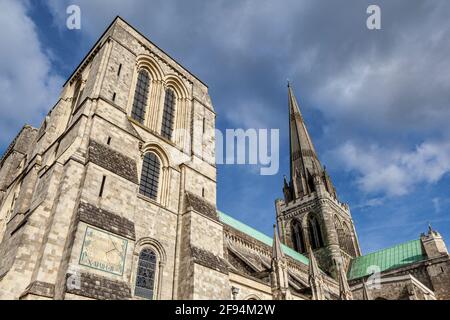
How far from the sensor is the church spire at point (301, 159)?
46.9m

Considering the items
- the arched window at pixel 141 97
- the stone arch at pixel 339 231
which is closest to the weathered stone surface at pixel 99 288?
the arched window at pixel 141 97

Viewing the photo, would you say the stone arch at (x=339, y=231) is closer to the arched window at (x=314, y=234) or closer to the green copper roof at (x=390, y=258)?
the arched window at (x=314, y=234)

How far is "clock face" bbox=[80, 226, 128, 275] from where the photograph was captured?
9859 mm

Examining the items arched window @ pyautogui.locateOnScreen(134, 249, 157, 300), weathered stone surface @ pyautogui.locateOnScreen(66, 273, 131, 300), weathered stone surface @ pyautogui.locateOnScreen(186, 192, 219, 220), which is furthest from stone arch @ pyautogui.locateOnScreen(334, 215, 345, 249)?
weathered stone surface @ pyautogui.locateOnScreen(66, 273, 131, 300)

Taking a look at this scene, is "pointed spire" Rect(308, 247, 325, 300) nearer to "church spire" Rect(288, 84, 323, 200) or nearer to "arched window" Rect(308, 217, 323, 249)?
"arched window" Rect(308, 217, 323, 249)

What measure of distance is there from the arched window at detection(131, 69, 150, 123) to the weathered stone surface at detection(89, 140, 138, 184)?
3.68 metres

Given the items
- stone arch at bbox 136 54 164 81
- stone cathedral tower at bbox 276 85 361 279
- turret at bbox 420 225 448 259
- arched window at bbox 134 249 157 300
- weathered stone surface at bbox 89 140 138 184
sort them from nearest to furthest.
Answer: arched window at bbox 134 249 157 300 < weathered stone surface at bbox 89 140 138 184 < stone arch at bbox 136 54 164 81 < turret at bbox 420 225 448 259 < stone cathedral tower at bbox 276 85 361 279

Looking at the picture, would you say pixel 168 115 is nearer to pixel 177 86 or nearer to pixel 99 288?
pixel 177 86

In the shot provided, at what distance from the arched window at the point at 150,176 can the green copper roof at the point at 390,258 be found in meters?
31.6

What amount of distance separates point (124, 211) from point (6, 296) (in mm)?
4141

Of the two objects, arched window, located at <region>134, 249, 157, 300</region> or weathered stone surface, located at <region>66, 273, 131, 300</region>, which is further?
arched window, located at <region>134, 249, 157, 300</region>

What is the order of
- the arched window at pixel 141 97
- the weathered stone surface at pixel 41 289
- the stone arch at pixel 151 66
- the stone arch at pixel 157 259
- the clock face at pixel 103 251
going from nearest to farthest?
the weathered stone surface at pixel 41 289 → the clock face at pixel 103 251 → the stone arch at pixel 157 259 → the arched window at pixel 141 97 → the stone arch at pixel 151 66

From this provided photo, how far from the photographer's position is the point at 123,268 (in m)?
10.5
